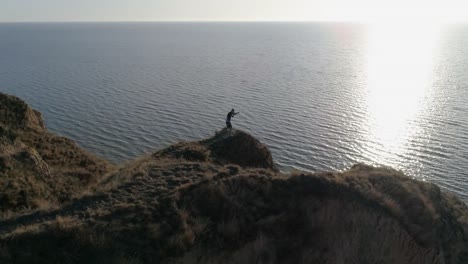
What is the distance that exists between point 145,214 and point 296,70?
337 ft

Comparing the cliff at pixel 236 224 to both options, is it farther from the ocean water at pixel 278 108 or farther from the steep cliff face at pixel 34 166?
the ocean water at pixel 278 108

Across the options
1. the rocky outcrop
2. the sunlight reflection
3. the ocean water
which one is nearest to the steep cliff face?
the rocky outcrop

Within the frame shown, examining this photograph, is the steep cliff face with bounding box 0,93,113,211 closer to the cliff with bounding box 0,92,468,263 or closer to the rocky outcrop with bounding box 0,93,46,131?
the rocky outcrop with bounding box 0,93,46,131

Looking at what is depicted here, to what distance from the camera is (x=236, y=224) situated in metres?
13.0

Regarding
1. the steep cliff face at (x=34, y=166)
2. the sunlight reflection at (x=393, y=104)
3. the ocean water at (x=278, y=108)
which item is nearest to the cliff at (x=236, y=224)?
the steep cliff face at (x=34, y=166)

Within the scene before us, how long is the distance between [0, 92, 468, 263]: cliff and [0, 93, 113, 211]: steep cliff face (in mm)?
603

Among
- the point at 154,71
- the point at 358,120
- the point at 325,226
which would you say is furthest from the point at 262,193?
the point at 154,71

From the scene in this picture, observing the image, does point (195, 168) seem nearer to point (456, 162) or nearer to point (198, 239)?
point (198, 239)

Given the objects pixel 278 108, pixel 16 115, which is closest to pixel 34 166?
pixel 16 115

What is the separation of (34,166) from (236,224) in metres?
14.4

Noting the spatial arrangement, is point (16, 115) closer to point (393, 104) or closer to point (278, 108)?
point (278, 108)

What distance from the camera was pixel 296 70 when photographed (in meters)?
112

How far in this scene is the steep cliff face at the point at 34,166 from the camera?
60.2ft

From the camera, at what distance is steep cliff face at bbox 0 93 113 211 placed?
1835cm
